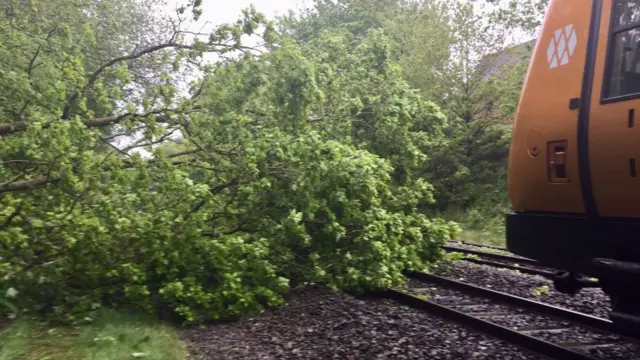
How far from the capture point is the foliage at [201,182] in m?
7.03

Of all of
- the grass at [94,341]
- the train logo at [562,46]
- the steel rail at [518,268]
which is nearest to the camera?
the train logo at [562,46]

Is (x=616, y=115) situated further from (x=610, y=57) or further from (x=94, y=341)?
(x=94, y=341)

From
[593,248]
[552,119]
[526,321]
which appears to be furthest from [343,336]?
[552,119]

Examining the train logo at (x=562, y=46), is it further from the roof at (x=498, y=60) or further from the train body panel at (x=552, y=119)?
the roof at (x=498, y=60)

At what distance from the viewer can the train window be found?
12.7 feet

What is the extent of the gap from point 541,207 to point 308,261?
14.7ft

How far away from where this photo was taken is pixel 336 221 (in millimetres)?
8305

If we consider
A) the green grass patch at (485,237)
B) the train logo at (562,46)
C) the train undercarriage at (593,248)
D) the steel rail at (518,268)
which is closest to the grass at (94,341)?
the train undercarriage at (593,248)

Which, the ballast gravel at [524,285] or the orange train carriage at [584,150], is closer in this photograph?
the orange train carriage at [584,150]

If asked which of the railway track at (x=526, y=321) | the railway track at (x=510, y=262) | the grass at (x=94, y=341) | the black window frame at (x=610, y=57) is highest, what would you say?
the black window frame at (x=610, y=57)

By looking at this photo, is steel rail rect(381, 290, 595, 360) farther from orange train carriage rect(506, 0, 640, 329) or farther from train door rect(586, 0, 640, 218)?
train door rect(586, 0, 640, 218)

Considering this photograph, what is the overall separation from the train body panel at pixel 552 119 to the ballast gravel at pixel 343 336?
1.63 m

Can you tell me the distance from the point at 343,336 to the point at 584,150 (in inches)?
120

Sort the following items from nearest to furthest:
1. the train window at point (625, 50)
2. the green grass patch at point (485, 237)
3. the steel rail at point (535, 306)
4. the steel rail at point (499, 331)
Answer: the train window at point (625, 50) → the steel rail at point (499, 331) → the steel rail at point (535, 306) → the green grass patch at point (485, 237)
